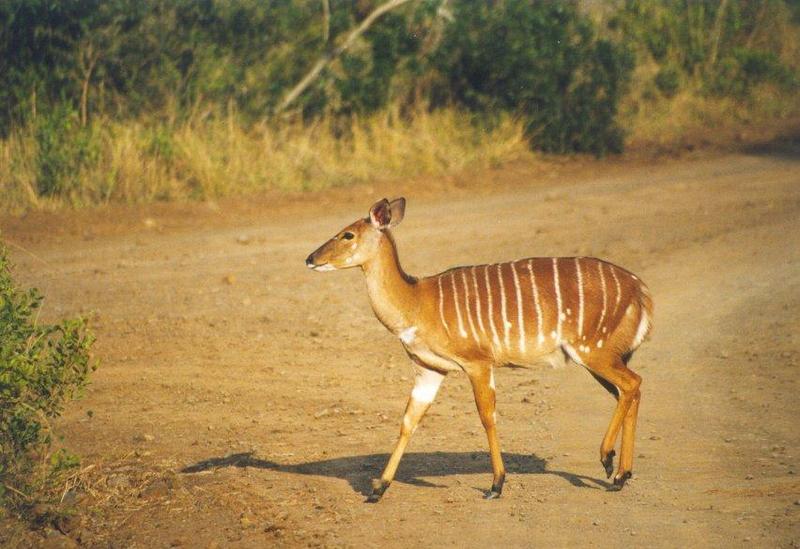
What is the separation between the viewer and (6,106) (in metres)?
15.6

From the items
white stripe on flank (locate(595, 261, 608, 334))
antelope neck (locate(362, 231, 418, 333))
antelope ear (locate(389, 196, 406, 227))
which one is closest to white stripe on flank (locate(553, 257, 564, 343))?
white stripe on flank (locate(595, 261, 608, 334))

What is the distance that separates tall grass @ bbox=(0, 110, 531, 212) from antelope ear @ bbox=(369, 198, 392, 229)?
8.24 meters

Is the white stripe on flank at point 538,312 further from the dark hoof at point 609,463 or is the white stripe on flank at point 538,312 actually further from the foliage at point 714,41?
the foliage at point 714,41

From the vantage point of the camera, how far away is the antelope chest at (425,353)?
6570 millimetres

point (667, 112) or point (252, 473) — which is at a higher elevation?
point (252, 473)

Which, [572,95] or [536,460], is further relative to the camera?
[572,95]

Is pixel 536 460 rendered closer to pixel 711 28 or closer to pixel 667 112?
pixel 667 112

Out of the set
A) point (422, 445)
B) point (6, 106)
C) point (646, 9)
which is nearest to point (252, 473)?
point (422, 445)

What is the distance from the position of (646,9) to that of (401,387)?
1728cm

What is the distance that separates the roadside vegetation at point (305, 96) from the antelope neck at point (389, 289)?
8304mm

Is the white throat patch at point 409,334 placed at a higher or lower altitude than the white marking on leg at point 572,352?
higher

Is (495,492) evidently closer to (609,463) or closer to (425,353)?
(609,463)

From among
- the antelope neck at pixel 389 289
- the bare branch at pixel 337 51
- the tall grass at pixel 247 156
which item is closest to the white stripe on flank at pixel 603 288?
the antelope neck at pixel 389 289

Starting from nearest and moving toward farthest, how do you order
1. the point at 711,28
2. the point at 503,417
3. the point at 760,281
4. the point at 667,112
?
1. the point at 503,417
2. the point at 760,281
3. the point at 667,112
4. the point at 711,28
